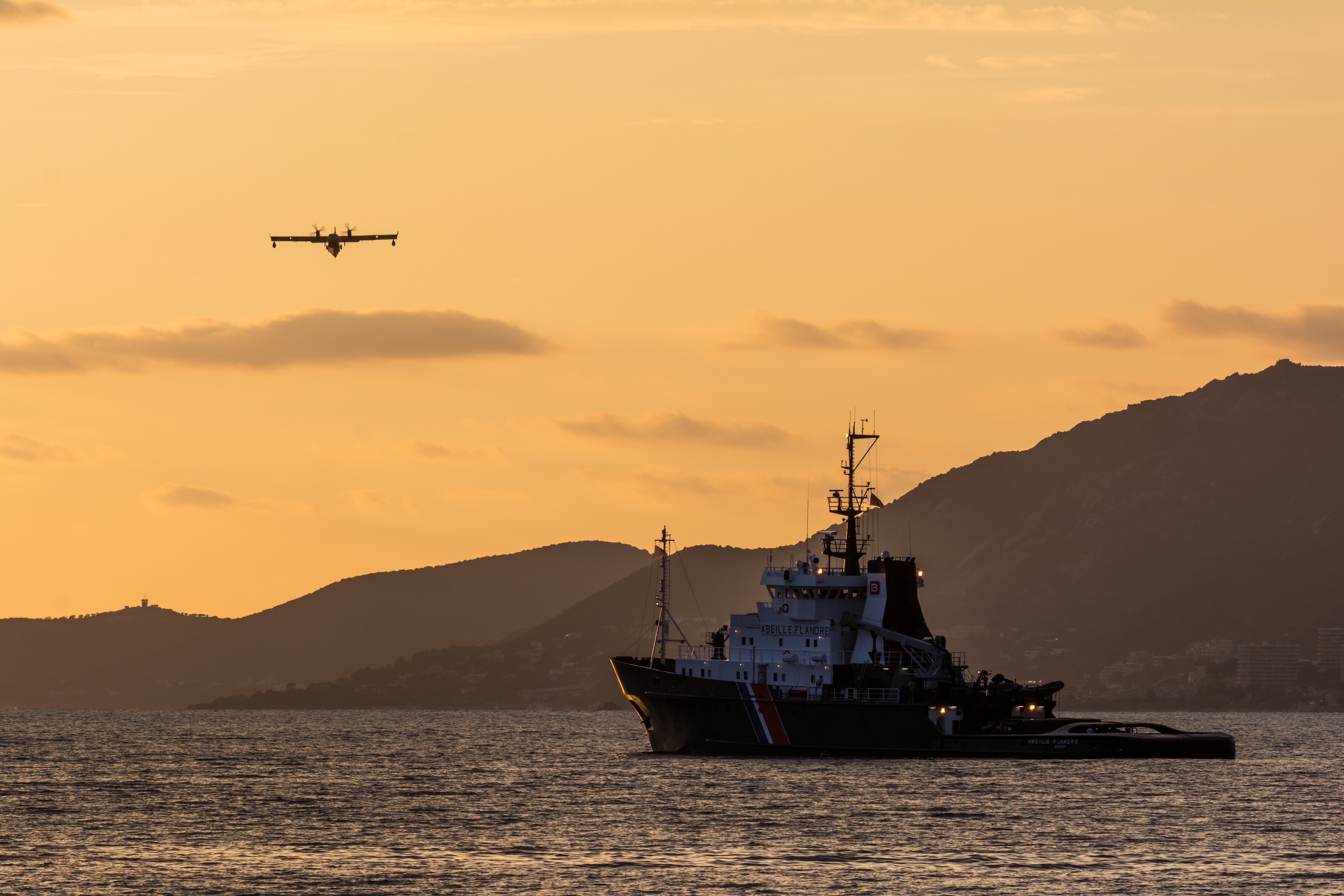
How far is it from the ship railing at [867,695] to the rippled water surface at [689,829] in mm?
3579

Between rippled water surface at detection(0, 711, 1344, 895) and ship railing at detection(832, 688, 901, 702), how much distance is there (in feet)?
11.7

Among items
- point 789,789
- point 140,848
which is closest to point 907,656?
point 789,789

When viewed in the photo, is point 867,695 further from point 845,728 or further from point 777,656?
point 777,656

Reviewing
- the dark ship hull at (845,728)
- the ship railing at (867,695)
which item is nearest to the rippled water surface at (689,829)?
the dark ship hull at (845,728)

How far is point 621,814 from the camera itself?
73938 mm

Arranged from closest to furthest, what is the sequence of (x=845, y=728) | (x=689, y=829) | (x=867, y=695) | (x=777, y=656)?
(x=689, y=829) < (x=845, y=728) < (x=867, y=695) < (x=777, y=656)

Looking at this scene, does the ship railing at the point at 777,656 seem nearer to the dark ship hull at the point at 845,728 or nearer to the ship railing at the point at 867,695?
the dark ship hull at the point at 845,728

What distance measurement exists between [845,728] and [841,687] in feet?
7.55

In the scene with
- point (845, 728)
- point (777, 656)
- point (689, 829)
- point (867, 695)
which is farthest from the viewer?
point (777, 656)

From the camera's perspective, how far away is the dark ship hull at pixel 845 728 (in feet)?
317

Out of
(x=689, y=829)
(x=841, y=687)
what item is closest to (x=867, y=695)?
(x=841, y=687)

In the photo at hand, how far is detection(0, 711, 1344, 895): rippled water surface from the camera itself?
184 ft

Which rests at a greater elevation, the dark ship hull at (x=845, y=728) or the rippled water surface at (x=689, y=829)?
the dark ship hull at (x=845, y=728)

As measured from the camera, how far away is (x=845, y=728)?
317ft
